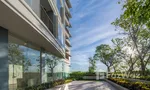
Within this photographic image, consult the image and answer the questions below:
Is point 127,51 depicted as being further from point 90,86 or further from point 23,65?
point 23,65

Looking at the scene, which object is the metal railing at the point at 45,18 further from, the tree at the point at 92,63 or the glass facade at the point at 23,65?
the tree at the point at 92,63

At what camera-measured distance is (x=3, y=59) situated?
7980 millimetres

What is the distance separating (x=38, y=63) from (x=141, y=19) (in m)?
10.00

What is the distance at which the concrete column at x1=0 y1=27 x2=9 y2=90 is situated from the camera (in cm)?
783

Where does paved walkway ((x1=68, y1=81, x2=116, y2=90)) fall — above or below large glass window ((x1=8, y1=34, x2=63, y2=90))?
below

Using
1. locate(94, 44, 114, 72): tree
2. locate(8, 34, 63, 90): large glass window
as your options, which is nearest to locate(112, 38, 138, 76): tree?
locate(8, 34, 63, 90): large glass window

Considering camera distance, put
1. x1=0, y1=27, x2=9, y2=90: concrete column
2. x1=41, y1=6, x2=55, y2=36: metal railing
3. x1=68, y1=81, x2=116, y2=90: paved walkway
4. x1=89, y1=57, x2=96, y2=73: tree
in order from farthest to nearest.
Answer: x1=89, y1=57, x2=96, y2=73: tree, x1=68, y1=81, x2=116, y2=90: paved walkway, x1=41, y1=6, x2=55, y2=36: metal railing, x1=0, y1=27, x2=9, y2=90: concrete column

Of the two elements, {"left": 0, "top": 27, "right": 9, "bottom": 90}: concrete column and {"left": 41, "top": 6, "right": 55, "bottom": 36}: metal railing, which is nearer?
{"left": 0, "top": 27, "right": 9, "bottom": 90}: concrete column

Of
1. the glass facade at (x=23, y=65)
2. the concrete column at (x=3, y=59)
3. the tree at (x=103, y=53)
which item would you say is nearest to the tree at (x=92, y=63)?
the tree at (x=103, y=53)

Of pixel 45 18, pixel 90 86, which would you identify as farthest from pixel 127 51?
pixel 45 18

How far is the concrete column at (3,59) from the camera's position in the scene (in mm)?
7828

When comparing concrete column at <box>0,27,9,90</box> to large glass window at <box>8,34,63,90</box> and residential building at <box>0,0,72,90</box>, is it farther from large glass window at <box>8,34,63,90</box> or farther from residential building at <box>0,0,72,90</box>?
large glass window at <box>8,34,63,90</box>

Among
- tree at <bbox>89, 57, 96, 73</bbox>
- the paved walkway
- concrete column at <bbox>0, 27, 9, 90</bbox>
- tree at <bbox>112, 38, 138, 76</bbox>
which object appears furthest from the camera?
tree at <bbox>89, 57, 96, 73</bbox>

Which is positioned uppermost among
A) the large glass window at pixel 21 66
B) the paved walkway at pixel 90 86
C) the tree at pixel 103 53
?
the tree at pixel 103 53
